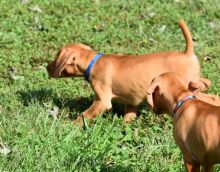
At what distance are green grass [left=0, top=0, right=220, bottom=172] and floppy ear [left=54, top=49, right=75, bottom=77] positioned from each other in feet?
1.21

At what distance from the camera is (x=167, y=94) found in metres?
4.94

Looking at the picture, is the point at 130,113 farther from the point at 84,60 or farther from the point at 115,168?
the point at 115,168

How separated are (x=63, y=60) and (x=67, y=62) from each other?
0.05 metres

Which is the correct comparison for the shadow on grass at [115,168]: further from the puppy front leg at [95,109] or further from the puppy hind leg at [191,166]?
the puppy front leg at [95,109]

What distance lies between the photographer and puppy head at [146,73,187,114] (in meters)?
4.92

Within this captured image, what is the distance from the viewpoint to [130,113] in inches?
266

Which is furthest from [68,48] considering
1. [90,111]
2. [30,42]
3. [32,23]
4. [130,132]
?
[32,23]

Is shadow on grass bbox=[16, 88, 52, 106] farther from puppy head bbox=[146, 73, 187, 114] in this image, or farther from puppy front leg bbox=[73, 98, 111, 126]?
puppy head bbox=[146, 73, 187, 114]

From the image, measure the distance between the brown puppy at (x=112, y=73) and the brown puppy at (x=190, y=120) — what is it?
1.55 metres

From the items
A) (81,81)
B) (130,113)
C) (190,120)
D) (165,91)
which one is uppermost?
(165,91)

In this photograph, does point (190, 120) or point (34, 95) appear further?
point (34, 95)

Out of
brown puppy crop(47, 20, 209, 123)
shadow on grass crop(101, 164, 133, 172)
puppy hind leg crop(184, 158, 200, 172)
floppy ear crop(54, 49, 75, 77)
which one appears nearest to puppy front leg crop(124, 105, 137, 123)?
brown puppy crop(47, 20, 209, 123)

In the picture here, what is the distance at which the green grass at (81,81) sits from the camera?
5109mm

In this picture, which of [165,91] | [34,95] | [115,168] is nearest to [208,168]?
[165,91]
